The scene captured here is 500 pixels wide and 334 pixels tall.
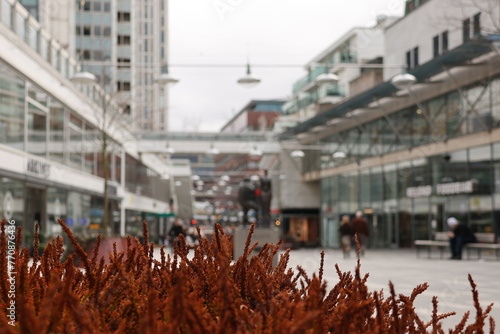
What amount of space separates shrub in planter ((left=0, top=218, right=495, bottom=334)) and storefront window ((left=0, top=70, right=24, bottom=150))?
21.3m

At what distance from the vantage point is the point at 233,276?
299 cm

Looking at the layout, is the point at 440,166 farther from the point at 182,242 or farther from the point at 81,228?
the point at 182,242

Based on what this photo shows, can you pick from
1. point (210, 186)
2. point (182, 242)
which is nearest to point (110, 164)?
point (182, 242)

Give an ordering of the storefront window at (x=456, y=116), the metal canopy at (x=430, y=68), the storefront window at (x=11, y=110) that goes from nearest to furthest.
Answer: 1. the storefront window at (x=11, y=110)
2. the metal canopy at (x=430, y=68)
3. the storefront window at (x=456, y=116)

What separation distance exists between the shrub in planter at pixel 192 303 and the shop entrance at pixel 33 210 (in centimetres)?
2373

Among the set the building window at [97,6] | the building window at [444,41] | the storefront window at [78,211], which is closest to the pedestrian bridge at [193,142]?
the building window at [97,6]

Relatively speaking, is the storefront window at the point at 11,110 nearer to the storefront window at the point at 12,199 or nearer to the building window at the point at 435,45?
the storefront window at the point at 12,199

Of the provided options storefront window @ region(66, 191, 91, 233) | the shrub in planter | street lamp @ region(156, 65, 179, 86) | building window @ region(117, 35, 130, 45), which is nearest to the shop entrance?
storefront window @ region(66, 191, 91, 233)

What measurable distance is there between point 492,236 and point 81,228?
687 inches

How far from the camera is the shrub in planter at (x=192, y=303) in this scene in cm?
169

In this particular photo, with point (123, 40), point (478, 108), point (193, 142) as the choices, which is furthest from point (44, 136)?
point (123, 40)

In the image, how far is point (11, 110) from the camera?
2412 cm

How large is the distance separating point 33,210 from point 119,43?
60.6 m

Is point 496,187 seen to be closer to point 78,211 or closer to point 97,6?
point 78,211
